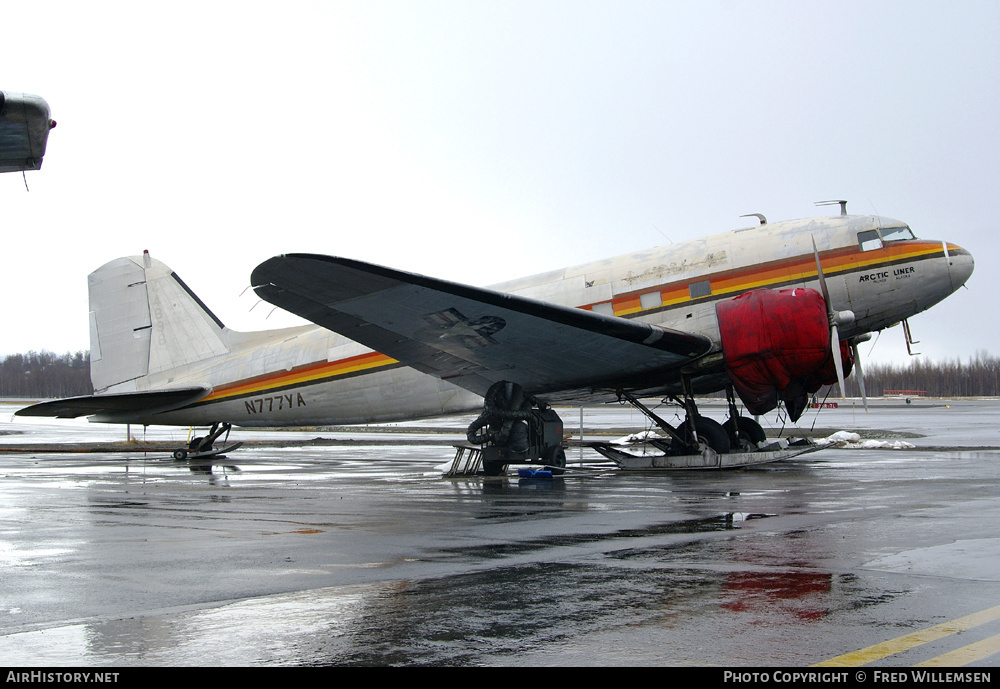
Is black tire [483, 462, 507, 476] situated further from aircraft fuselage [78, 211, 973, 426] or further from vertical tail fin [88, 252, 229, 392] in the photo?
vertical tail fin [88, 252, 229, 392]

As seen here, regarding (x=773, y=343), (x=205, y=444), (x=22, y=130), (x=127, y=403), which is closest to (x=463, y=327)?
(x=773, y=343)

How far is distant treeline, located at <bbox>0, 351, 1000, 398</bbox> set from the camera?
5932 inches

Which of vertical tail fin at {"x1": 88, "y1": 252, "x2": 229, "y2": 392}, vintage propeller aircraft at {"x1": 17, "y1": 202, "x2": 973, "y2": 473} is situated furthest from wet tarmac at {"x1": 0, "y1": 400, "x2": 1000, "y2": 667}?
vertical tail fin at {"x1": 88, "y1": 252, "x2": 229, "y2": 392}

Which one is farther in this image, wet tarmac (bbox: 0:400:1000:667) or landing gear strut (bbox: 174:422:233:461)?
landing gear strut (bbox: 174:422:233:461)

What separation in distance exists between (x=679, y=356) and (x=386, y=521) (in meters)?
8.94

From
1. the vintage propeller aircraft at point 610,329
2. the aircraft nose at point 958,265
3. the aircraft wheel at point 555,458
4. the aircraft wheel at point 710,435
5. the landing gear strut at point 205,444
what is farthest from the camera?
the landing gear strut at point 205,444

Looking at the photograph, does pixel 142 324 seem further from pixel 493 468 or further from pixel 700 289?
pixel 700 289

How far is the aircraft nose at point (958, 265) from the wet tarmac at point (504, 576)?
5.49 meters

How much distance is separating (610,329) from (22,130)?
10.6 m

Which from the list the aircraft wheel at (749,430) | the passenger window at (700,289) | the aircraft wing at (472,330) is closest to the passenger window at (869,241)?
the passenger window at (700,289)

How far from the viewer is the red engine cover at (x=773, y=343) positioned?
1611 cm

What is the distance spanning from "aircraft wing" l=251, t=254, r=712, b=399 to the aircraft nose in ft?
16.3

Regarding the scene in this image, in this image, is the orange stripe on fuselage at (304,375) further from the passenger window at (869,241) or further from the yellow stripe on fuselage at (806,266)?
the passenger window at (869,241)
